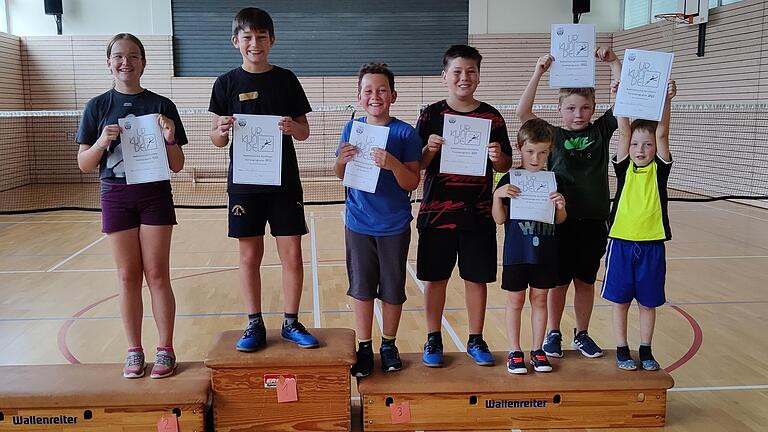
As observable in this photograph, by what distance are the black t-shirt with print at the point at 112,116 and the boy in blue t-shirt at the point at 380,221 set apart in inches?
36.7

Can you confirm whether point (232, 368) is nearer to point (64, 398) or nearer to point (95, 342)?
point (64, 398)

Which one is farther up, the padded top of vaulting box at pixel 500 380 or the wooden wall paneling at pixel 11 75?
the wooden wall paneling at pixel 11 75

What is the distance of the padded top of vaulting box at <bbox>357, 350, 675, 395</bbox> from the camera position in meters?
3.26

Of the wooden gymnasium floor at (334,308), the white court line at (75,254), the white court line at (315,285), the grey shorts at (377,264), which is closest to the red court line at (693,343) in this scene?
the wooden gymnasium floor at (334,308)

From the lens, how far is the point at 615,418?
3.35 meters

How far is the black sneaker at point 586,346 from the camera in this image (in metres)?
3.65

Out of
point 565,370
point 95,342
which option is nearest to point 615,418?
point 565,370

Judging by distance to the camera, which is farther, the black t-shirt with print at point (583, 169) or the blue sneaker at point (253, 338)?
the black t-shirt with print at point (583, 169)

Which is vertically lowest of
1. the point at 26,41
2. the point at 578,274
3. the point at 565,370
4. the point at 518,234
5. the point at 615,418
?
the point at 615,418

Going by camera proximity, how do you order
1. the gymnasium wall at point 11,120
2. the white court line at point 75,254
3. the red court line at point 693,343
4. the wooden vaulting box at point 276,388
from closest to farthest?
1. the wooden vaulting box at point 276,388
2. the red court line at point 693,343
3. the white court line at point 75,254
4. the gymnasium wall at point 11,120

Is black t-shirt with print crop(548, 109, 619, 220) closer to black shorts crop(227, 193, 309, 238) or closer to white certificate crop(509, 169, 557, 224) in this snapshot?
white certificate crop(509, 169, 557, 224)

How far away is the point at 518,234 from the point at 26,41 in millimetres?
14414

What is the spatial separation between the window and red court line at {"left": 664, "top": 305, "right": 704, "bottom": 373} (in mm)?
9581

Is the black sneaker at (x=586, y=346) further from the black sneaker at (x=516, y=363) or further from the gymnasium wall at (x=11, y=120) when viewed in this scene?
the gymnasium wall at (x=11, y=120)
